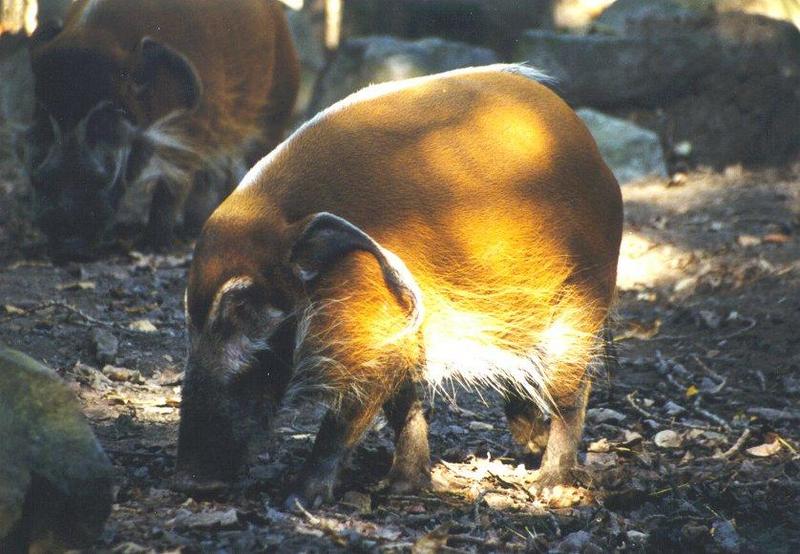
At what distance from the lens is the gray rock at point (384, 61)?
377 inches

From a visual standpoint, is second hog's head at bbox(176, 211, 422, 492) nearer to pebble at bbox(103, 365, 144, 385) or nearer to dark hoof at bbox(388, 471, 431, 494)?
dark hoof at bbox(388, 471, 431, 494)

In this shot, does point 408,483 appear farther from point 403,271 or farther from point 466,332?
point 403,271

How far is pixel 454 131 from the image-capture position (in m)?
3.48

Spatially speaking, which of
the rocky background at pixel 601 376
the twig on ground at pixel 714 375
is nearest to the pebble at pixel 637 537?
the rocky background at pixel 601 376

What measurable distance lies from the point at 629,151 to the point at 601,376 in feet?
14.2

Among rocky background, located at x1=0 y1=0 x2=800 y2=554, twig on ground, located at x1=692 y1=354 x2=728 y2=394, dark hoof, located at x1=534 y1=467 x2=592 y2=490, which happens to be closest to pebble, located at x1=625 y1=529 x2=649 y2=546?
rocky background, located at x1=0 y1=0 x2=800 y2=554

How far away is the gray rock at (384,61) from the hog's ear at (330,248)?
6467 millimetres

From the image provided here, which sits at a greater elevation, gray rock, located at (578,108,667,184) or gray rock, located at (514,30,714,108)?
gray rock, located at (514,30,714,108)

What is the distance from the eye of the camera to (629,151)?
28.8 feet

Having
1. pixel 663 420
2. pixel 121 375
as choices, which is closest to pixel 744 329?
pixel 663 420

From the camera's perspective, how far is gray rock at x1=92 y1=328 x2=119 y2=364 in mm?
4508

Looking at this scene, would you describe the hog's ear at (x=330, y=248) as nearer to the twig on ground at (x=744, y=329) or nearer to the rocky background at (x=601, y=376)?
the rocky background at (x=601, y=376)

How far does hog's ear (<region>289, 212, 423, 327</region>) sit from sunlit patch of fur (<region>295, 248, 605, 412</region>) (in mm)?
48

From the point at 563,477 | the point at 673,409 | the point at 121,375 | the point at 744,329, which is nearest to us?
the point at 563,477
